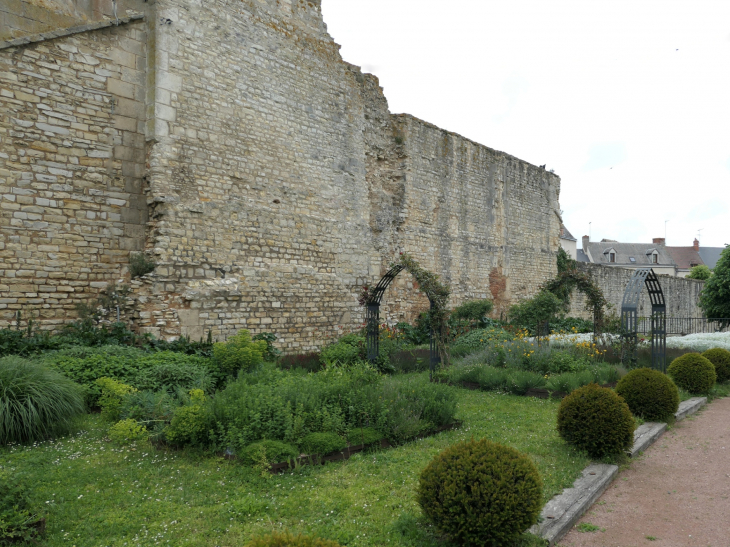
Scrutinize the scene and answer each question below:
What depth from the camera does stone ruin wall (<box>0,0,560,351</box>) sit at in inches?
306

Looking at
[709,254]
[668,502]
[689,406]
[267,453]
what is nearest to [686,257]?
[709,254]

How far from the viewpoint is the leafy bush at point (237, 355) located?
23.5 ft

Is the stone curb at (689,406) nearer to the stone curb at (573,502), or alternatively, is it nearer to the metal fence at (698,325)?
the stone curb at (573,502)

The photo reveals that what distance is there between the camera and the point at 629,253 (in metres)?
46.5

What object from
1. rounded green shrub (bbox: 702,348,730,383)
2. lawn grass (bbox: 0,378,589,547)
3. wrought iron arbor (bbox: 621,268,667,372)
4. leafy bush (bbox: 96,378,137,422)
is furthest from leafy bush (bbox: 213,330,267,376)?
rounded green shrub (bbox: 702,348,730,383)

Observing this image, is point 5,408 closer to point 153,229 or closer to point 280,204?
point 153,229

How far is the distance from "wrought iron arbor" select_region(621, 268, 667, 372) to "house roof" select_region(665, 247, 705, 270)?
4699 cm

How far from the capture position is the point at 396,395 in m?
5.68

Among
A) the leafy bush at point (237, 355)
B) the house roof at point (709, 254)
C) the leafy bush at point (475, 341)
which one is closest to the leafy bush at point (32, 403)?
the leafy bush at point (237, 355)

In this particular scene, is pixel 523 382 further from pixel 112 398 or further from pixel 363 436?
pixel 112 398

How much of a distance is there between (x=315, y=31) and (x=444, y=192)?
5927 mm

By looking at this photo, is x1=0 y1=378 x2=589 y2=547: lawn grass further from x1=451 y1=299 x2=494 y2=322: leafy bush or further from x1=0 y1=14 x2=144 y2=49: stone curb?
x1=451 y1=299 x2=494 y2=322: leafy bush

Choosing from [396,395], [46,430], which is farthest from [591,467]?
[46,430]

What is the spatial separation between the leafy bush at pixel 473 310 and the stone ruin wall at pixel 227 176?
1.26 metres
